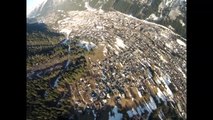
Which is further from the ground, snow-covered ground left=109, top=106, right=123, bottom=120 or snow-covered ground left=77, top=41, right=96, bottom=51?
snow-covered ground left=77, top=41, right=96, bottom=51

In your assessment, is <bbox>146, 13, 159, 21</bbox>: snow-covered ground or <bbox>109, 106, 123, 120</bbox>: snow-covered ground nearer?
<bbox>109, 106, 123, 120</bbox>: snow-covered ground

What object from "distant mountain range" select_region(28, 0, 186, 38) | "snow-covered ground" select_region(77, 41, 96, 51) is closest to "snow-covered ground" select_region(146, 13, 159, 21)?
"distant mountain range" select_region(28, 0, 186, 38)

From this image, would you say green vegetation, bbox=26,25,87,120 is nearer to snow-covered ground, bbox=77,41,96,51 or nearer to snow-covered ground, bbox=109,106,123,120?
snow-covered ground, bbox=77,41,96,51

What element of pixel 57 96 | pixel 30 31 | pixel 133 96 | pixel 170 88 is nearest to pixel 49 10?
pixel 30 31

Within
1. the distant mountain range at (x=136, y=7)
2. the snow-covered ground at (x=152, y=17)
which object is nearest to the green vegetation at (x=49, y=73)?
the distant mountain range at (x=136, y=7)

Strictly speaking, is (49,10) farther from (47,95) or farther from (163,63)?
(163,63)

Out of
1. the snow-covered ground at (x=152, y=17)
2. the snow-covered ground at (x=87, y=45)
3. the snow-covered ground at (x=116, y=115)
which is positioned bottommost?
the snow-covered ground at (x=116, y=115)

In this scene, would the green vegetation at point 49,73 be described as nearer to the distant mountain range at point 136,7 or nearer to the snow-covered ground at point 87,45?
the snow-covered ground at point 87,45
